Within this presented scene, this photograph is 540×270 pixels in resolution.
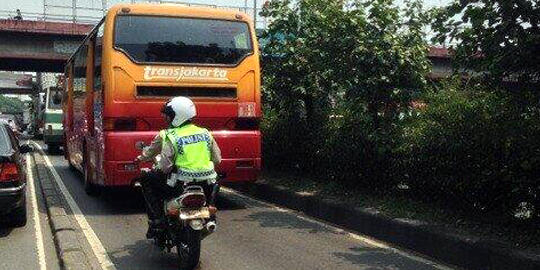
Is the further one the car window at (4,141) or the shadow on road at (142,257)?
the car window at (4,141)

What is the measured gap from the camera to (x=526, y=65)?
225 inches

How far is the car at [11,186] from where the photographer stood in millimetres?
7363

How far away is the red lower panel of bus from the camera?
29.0ft

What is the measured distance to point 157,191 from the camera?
6219 mm

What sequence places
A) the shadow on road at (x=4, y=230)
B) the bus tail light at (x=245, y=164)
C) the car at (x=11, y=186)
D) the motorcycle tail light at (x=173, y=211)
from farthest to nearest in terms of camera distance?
1. the bus tail light at (x=245, y=164)
2. the shadow on road at (x=4, y=230)
3. the car at (x=11, y=186)
4. the motorcycle tail light at (x=173, y=211)

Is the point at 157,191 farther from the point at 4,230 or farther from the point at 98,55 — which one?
the point at 98,55

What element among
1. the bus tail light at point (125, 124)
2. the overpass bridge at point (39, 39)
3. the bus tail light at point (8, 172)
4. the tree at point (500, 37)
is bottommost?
the bus tail light at point (8, 172)

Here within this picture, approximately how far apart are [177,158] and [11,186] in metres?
2.89

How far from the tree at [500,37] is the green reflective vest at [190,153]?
2927mm

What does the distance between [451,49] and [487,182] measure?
1563 millimetres

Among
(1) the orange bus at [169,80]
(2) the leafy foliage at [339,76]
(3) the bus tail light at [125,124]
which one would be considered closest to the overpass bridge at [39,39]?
(2) the leafy foliage at [339,76]

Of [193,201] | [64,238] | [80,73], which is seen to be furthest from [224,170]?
[80,73]

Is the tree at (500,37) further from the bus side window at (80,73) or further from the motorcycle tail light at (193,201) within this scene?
the bus side window at (80,73)

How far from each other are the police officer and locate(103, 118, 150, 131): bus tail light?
2.86m
